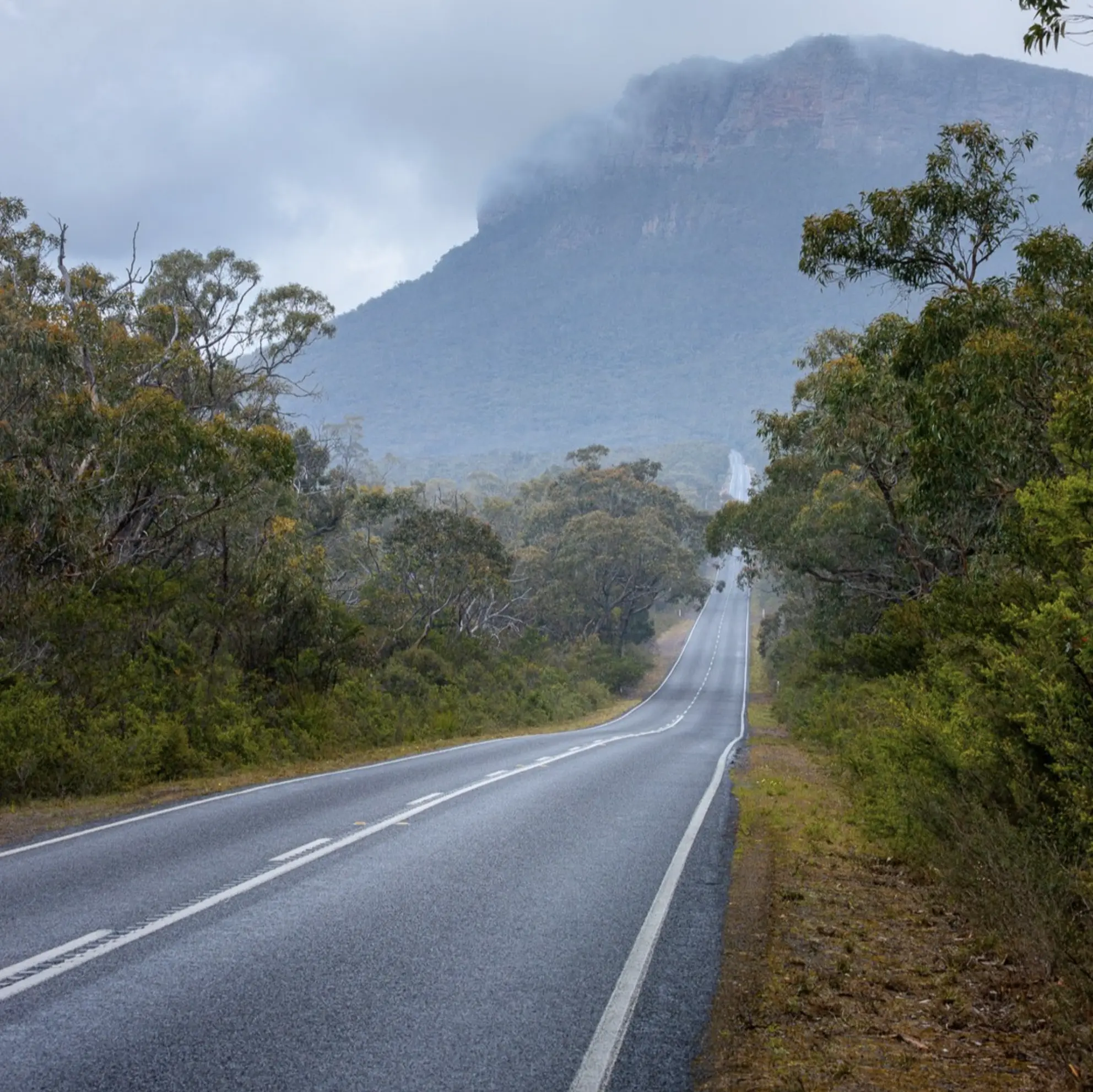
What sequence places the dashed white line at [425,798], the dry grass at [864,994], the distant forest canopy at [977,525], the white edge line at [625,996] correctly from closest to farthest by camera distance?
the white edge line at [625,996] < the dry grass at [864,994] < the distant forest canopy at [977,525] < the dashed white line at [425,798]

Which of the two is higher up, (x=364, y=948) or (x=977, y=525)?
(x=977, y=525)

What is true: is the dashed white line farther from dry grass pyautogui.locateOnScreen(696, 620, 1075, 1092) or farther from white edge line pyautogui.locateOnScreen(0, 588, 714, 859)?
dry grass pyautogui.locateOnScreen(696, 620, 1075, 1092)

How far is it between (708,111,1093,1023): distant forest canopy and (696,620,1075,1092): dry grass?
0.89 feet

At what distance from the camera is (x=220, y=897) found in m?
6.55

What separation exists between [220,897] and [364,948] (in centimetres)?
151

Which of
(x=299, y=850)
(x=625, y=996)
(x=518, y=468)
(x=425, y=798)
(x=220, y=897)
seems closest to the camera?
(x=625, y=996)

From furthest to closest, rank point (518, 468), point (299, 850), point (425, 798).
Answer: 1. point (518, 468)
2. point (425, 798)
3. point (299, 850)

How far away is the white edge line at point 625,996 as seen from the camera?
4055 mm

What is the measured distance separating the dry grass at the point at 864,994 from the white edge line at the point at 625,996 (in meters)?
0.40

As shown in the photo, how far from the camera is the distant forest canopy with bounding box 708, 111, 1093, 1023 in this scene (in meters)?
5.99

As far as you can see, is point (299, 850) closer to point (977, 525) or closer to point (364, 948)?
point (364, 948)

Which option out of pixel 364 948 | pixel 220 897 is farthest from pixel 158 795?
pixel 364 948

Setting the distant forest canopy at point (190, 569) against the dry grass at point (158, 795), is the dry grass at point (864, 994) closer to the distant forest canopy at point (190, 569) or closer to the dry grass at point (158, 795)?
the dry grass at point (158, 795)

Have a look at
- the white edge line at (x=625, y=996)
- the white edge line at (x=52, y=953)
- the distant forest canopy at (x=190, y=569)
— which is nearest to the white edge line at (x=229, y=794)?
the distant forest canopy at (x=190, y=569)
